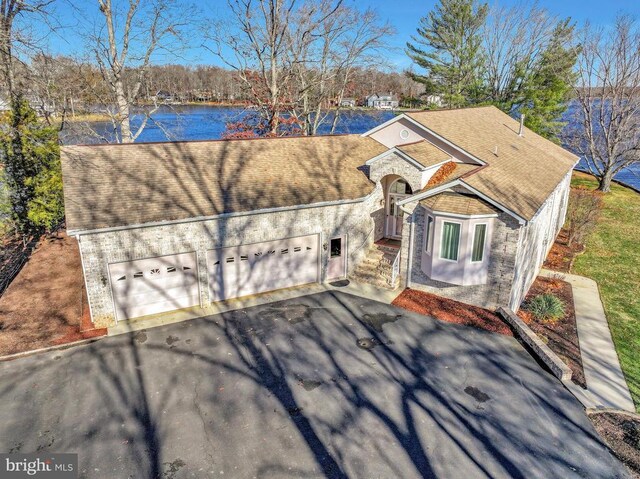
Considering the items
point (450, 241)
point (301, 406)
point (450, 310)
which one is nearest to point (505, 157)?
point (450, 241)

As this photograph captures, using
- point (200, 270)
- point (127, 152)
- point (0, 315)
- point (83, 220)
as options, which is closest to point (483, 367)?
point (200, 270)

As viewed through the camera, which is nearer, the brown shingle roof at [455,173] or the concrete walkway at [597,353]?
the concrete walkway at [597,353]

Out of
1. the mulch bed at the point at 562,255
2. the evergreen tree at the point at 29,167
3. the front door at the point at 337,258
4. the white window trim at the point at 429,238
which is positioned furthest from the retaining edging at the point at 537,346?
the evergreen tree at the point at 29,167

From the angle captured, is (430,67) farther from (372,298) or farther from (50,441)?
(50,441)

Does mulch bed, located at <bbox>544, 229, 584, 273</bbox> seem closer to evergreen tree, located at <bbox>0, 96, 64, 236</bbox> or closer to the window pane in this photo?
the window pane

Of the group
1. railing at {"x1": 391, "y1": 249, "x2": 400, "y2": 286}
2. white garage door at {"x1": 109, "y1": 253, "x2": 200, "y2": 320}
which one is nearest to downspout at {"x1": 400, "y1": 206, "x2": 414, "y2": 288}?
railing at {"x1": 391, "y1": 249, "x2": 400, "y2": 286}

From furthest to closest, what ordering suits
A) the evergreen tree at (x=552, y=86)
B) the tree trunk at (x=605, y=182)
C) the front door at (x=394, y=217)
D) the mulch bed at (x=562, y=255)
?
the evergreen tree at (x=552, y=86)
the tree trunk at (x=605, y=182)
the mulch bed at (x=562, y=255)
the front door at (x=394, y=217)

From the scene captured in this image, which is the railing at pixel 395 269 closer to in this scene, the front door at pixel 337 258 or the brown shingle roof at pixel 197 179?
the front door at pixel 337 258
